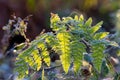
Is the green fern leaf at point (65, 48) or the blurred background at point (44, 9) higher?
the blurred background at point (44, 9)

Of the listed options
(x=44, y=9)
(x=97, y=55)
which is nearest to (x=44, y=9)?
(x=44, y=9)

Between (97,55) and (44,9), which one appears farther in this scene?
(44,9)

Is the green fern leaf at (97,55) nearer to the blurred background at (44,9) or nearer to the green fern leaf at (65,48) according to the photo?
the green fern leaf at (65,48)

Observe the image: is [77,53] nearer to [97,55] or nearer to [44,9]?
[97,55]

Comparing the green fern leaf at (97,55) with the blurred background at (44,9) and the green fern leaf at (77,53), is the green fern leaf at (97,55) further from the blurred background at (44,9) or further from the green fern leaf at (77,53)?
the blurred background at (44,9)

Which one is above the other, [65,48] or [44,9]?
[44,9]

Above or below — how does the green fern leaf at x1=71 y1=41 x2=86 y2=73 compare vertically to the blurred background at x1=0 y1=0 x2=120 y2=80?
below

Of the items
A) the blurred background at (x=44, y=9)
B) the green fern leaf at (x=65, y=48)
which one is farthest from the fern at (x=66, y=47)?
the blurred background at (x=44, y=9)

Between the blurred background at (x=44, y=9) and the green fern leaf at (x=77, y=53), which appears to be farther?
the blurred background at (x=44, y=9)

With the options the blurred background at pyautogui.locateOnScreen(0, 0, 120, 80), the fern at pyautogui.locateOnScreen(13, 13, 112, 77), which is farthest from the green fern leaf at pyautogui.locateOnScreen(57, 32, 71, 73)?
the blurred background at pyautogui.locateOnScreen(0, 0, 120, 80)

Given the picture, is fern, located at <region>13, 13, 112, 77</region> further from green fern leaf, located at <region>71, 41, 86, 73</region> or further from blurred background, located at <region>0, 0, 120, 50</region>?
Result: blurred background, located at <region>0, 0, 120, 50</region>

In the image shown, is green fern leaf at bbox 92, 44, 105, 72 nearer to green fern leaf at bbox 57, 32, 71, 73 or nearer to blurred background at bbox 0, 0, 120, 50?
green fern leaf at bbox 57, 32, 71, 73

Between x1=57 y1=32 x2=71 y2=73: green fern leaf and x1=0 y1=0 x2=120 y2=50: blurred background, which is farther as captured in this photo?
x1=0 y1=0 x2=120 y2=50: blurred background

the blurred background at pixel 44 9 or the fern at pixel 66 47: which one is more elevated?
the blurred background at pixel 44 9
